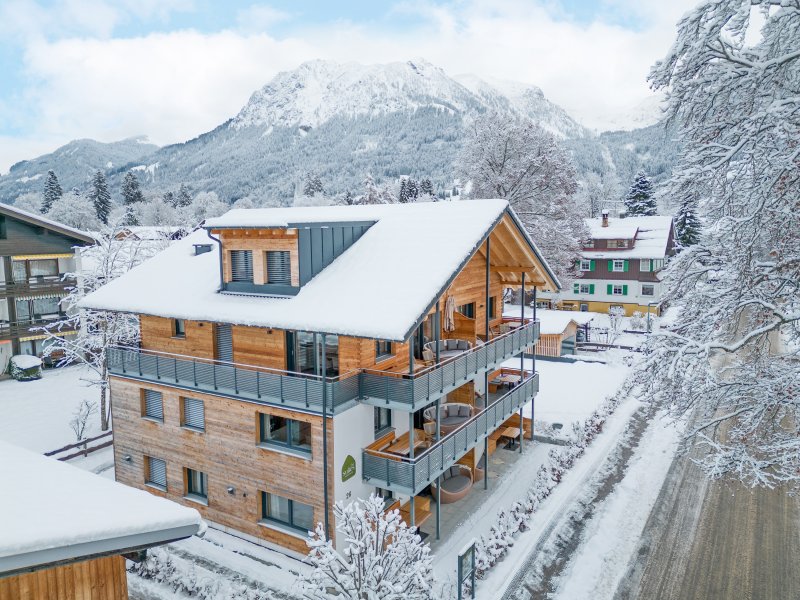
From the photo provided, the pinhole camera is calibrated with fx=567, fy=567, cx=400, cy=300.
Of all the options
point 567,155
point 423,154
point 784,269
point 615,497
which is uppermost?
point 423,154

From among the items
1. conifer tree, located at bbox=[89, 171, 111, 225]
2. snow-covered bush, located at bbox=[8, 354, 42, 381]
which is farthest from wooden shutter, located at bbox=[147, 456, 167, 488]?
conifer tree, located at bbox=[89, 171, 111, 225]

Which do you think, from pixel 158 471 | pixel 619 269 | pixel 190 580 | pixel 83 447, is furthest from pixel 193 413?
pixel 619 269

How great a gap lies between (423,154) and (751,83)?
177235 millimetres

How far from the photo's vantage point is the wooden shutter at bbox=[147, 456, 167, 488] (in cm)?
2077

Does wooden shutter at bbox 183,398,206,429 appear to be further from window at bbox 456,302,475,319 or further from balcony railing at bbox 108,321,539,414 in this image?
window at bbox 456,302,475,319

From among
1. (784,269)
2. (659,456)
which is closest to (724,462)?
(784,269)

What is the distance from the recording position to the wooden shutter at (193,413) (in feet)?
63.5

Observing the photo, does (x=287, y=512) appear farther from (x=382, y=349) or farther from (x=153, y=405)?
(x=153, y=405)

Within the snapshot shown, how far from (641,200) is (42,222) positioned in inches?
2924

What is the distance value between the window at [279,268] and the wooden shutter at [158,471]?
8.20m

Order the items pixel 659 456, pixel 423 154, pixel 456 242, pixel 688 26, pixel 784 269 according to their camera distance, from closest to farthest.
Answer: pixel 688 26 → pixel 784 269 → pixel 456 242 → pixel 659 456 → pixel 423 154

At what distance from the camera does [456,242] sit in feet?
59.3

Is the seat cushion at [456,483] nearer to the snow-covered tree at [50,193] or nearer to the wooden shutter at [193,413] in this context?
the wooden shutter at [193,413]

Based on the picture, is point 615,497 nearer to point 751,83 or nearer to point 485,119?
point 751,83
